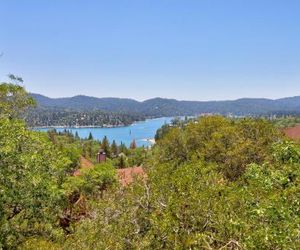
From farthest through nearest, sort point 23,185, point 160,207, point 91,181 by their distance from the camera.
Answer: point 91,181
point 160,207
point 23,185

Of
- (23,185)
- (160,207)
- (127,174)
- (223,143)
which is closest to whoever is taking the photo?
(23,185)

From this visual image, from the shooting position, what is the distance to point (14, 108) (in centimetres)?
1927

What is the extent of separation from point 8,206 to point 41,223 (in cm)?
183

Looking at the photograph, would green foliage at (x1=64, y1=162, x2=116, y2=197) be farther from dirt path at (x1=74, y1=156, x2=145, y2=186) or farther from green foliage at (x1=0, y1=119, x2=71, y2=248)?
green foliage at (x1=0, y1=119, x2=71, y2=248)

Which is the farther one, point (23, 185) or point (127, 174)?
point (127, 174)

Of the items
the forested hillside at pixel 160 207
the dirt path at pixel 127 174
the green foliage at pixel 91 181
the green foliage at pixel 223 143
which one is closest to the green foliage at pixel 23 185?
the forested hillside at pixel 160 207

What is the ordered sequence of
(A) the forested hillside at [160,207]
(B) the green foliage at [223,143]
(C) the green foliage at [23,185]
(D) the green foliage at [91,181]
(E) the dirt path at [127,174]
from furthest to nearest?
(D) the green foliage at [91,181]
(B) the green foliage at [223,143]
(E) the dirt path at [127,174]
(C) the green foliage at [23,185]
(A) the forested hillside at [160,207]

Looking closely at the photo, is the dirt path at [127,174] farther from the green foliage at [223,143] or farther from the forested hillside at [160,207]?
the green foliage at [223,143]

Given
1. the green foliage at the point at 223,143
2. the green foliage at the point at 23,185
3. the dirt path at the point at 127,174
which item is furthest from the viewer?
the green foliage at the point at 223,143

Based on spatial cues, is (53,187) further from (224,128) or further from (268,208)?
(224,128)

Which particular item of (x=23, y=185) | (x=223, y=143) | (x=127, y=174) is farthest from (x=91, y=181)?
(x=23, y=185)

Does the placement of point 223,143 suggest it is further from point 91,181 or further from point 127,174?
point 127,174

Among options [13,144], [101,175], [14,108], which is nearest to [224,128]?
[101,175]

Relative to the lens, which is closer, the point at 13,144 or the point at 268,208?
the point at 268,208
